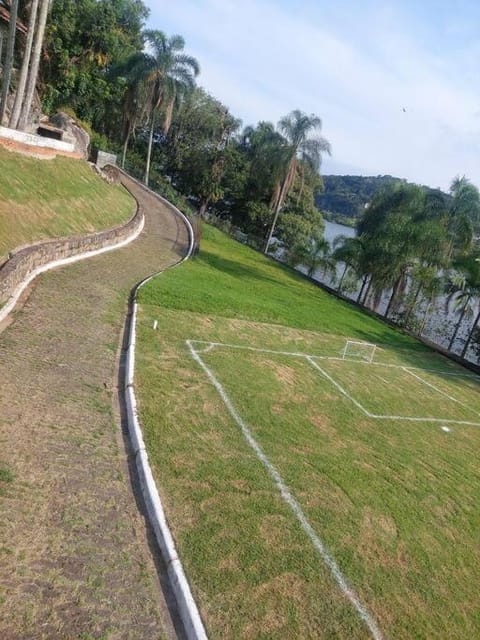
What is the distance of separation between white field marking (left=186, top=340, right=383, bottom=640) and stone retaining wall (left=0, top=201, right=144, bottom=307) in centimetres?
572

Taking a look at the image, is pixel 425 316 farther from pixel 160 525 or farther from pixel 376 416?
pixel 160 525

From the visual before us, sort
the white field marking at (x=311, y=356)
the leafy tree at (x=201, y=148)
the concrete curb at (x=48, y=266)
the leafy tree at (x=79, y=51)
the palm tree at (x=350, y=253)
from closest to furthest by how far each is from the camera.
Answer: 1. the concrete curb at (x=48, y=266)
2. the white field marking at (x=311, y=356)
3. the palm tree at (x=350, y=253)
4. the leafy tree at (x=79, y=51)
5. the leafy tree at (x=201, y=148)

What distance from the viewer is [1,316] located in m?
10.8

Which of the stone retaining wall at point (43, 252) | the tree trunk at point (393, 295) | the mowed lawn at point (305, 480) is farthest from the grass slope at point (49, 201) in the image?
the tree trunk at point (393, 295)

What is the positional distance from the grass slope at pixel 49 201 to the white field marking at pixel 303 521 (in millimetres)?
8383

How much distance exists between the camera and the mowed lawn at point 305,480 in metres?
5.62

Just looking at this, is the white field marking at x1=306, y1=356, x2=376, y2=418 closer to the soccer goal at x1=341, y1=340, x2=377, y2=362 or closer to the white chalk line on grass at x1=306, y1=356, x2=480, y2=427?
the white chalk line on grass at x1=306, y1=356, x2=480, y2=427

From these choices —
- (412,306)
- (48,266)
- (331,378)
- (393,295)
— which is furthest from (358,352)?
(393,295)

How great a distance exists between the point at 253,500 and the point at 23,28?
35578mm

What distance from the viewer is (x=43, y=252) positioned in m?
15.0

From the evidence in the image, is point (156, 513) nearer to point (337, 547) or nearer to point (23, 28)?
point (337, 547)

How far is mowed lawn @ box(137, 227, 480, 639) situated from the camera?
5621mm

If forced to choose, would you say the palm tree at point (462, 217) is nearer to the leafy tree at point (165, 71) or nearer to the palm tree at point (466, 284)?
the palm tree at point (466, 284)

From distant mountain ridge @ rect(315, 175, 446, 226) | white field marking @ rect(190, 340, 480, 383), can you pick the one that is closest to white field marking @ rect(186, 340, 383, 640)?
white field marking @ rect(190, 340, 480, 383)
